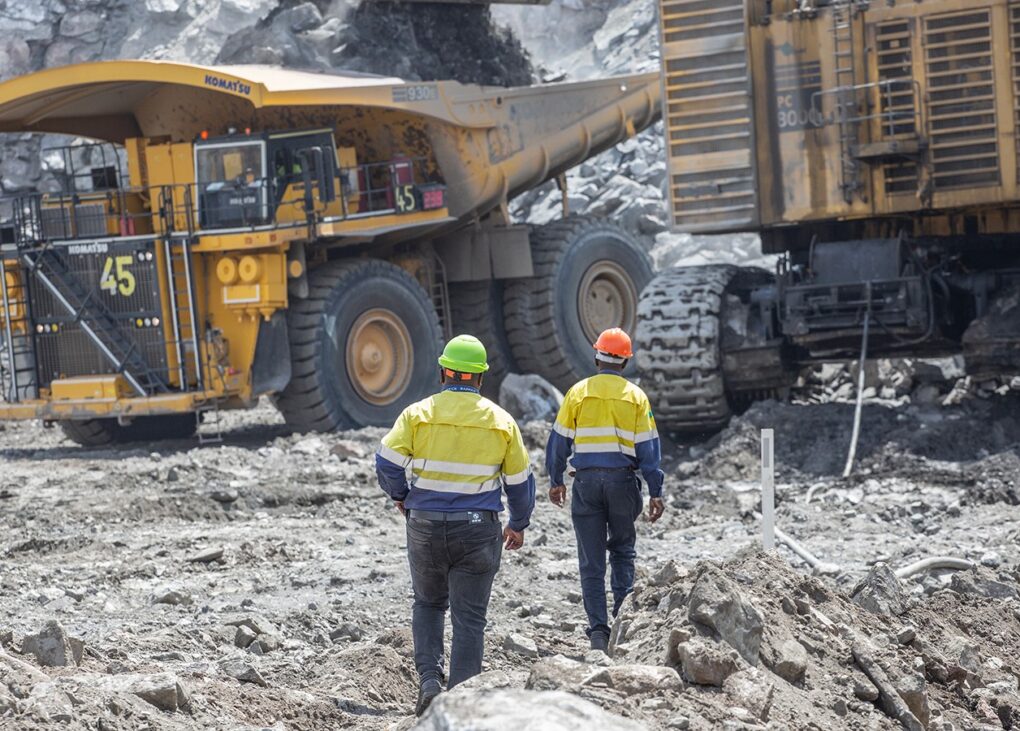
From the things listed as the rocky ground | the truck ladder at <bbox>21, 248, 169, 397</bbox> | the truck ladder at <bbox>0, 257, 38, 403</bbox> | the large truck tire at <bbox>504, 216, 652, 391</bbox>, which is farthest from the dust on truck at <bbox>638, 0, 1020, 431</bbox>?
the truck ladder at <bbox>0, 257, 38, 403</bbox>

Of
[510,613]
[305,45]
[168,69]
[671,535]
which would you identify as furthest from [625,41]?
[510,613]

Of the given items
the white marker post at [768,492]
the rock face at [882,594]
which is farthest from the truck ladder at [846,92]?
the rock face at [882,594]

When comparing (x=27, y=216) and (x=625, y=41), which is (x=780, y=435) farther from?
(x=625, y=41)

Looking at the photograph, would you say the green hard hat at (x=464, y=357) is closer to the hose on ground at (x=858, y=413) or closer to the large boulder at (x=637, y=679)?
the large boulder at (x=637, y=679)

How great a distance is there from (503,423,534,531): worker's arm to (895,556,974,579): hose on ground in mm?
2687

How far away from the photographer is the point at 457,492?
6852 millimetres

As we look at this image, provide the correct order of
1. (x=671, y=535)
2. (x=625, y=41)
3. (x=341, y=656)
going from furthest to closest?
(x=625, y=41) < (x=671, y=535) < (x=341, y=656)

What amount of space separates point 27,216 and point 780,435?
738 centimetres

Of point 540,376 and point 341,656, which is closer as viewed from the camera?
point 341,656

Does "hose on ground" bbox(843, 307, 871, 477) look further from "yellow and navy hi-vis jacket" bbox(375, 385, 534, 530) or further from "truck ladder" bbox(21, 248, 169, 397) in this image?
"truck ladder" bbox(21, 248, 169, 397)

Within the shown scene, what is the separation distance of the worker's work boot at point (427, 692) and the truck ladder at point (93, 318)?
371 inches

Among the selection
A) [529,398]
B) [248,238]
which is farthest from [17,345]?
[529,398]

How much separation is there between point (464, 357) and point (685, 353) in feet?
22.3

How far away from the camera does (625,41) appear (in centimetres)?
2823
